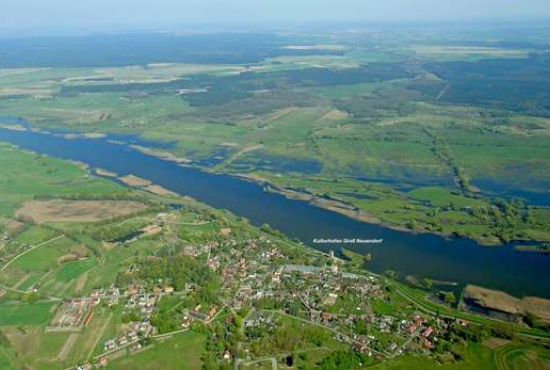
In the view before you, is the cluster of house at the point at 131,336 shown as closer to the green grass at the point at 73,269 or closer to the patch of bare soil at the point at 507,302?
the green grass at the point at 73,269

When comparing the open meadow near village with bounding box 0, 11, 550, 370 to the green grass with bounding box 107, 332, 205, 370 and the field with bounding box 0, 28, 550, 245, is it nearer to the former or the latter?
the green grass with bounding box 107, 332, 205, 370

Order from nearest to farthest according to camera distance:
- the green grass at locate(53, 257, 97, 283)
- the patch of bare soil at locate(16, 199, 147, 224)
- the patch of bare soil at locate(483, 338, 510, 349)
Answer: the patch of bare soil at locate(483, 338, 510, 349)
the green grass at locate(53, 257, 97, 283)
the patch of bare soil at locate(16, 199, 147, 224)

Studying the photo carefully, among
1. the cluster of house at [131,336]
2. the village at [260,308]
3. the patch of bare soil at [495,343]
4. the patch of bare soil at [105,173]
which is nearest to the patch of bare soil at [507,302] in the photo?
the patch of bare soil at [495,343]

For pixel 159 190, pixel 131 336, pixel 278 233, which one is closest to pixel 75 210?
pixel 159 190

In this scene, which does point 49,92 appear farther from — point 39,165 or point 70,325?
point 70,325

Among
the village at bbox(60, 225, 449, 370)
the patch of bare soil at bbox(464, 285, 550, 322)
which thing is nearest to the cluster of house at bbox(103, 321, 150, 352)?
the village at bbox(60, 225, 449, 370)

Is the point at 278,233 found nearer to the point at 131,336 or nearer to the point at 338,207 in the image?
the point at 338,207
